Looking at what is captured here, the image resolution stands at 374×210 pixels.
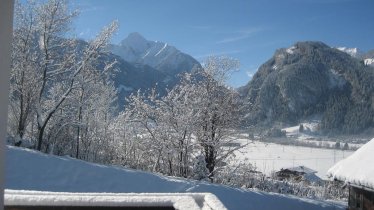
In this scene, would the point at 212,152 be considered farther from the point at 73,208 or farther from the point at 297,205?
the point at 73,208

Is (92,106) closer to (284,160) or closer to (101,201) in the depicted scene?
(101,201)

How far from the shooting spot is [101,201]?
3.52 metres

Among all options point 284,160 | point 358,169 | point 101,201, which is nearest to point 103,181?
point 358,169

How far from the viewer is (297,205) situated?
15.3 metres

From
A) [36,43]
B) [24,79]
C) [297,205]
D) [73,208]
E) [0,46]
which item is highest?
[36,43]

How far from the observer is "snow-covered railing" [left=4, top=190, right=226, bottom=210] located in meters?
A: 3.47

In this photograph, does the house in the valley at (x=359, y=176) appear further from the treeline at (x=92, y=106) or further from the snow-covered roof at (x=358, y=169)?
the treeline at (x=92, y=106)

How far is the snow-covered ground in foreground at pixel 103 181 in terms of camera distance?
45.5 feet

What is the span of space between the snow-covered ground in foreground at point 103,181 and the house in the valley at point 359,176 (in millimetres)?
4161

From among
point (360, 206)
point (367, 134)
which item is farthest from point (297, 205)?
point (367, 134)

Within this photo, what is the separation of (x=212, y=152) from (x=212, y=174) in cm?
150

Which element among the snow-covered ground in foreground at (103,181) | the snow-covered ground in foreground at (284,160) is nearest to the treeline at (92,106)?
the snow-covered ground in foreground at (103,181)

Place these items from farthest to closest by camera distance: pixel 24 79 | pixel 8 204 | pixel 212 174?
pixel 212 174 → pixel 24 79 → pixel 8 204

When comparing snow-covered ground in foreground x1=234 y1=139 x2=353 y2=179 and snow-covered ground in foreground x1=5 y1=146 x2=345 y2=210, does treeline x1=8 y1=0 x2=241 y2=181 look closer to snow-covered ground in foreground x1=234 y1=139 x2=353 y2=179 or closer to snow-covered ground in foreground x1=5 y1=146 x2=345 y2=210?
snow-covered ground in foreground x1=5 y1=146 x2=345 y2=210
